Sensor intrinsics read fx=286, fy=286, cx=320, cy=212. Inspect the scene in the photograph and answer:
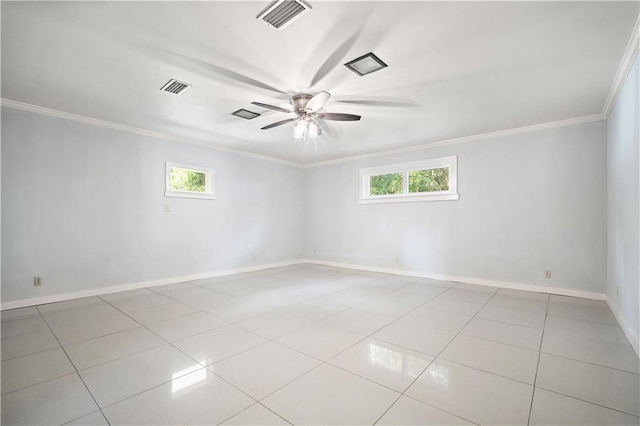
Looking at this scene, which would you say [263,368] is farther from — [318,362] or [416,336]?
[416,336]

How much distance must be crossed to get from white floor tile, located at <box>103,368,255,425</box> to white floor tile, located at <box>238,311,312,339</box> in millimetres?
840

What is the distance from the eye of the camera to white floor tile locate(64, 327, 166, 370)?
2197 millimetres

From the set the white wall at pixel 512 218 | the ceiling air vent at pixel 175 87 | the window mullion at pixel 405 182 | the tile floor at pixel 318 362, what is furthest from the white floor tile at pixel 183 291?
the window mullion at pixel 405 182

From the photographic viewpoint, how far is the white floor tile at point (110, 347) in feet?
7.21

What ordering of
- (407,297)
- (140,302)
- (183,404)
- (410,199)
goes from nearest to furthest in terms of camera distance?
(183,404) → (140,302) → (407,297) → (410,199)

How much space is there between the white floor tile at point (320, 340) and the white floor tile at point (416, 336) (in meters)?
0.28

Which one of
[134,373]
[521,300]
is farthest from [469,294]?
[134,373]

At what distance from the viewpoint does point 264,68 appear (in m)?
2.66

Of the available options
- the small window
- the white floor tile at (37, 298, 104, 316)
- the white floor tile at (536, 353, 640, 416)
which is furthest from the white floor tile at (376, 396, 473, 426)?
the small window

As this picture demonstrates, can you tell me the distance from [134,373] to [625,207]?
449cm

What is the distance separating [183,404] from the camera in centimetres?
166

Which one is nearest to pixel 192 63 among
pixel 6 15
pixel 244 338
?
pixel 6 15

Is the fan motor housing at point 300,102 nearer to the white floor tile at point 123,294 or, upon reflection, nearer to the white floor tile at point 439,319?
the white floor tile at point 439,319

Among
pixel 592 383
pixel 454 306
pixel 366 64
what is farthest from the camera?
pixel 454 306
